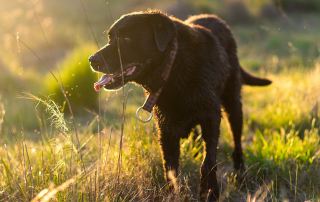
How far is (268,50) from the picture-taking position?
11953 mm

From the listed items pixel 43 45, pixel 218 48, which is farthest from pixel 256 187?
pixel 43 45

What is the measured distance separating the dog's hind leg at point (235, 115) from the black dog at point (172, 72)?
27.7 inches

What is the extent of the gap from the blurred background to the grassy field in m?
0.04

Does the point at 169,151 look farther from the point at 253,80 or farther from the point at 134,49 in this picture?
the point at 253,80

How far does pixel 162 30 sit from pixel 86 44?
13.8 feet

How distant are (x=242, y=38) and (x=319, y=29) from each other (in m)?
4.15

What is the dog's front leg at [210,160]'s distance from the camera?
2635 millimetres

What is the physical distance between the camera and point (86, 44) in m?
6.28

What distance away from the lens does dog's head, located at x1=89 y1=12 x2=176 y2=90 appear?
241 cm

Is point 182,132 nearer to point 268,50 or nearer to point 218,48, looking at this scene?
point 218,48

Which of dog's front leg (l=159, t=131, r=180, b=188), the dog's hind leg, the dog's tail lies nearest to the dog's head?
dog's front leg (l=159, t=131, r=180, b=188)

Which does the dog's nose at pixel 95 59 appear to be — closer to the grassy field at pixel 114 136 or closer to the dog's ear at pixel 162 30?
the grassy field at pixel 114 136

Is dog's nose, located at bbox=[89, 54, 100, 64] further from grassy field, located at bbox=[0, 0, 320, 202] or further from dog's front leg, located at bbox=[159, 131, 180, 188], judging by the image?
dog's front leg, located at bbox=[159, 131, 180, 188]

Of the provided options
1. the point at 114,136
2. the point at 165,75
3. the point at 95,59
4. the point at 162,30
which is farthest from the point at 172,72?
the point at 114,136
